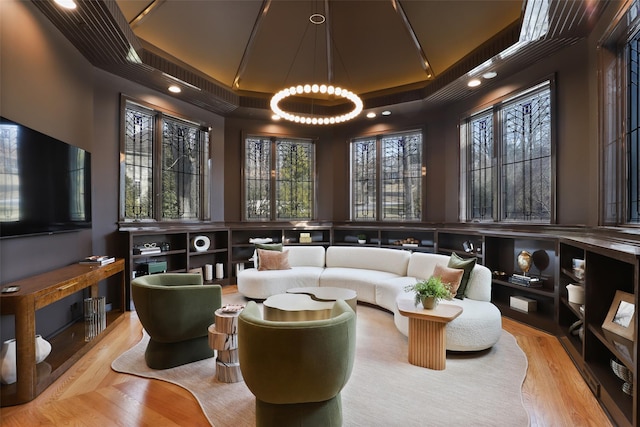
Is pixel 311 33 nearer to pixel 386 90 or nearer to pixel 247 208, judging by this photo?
pixel 386 90

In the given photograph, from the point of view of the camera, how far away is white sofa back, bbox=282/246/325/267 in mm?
5820

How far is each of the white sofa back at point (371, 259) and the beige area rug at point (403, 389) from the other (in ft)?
6.07

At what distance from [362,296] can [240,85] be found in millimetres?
4401

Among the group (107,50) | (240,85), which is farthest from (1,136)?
(240,85)

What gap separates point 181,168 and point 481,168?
16.5ft

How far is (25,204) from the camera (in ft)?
9.47

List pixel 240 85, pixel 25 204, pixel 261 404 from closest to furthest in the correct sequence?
pixel 261 404, pixel 25 204, pixel 240 85

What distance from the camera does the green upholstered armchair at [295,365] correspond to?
5.80 feet

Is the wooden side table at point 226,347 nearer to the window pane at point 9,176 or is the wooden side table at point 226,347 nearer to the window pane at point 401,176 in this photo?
the window pane at point 9,176

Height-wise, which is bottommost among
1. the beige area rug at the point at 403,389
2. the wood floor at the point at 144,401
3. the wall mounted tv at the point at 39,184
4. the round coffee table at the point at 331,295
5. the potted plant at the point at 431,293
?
the wood floor at the point at 144,401

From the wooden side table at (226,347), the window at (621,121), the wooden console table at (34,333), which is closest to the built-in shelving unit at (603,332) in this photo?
the window at (621,121)

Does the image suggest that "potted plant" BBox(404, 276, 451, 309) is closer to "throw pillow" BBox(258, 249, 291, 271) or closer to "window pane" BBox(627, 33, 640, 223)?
"window pane" BBox(627, 33, 640, 223)

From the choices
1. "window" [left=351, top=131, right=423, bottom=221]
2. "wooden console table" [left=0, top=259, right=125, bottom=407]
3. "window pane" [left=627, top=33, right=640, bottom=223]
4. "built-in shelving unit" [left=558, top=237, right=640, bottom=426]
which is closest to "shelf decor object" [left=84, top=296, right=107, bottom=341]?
"wooden console table" [left=0, top=259, right=125, bottom=407]

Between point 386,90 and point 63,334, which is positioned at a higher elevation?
point 386,90
